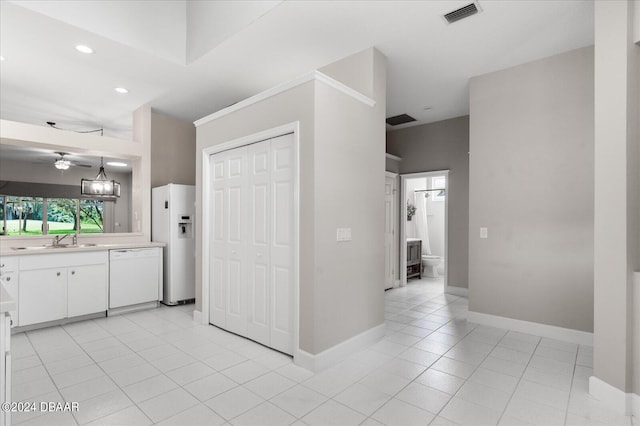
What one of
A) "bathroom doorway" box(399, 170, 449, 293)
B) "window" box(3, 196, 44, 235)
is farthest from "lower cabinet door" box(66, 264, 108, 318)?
"window" box(3, 196, 44, 235)

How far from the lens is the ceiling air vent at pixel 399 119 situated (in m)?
5.91

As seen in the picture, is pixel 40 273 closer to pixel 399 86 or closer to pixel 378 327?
pixel 378 327

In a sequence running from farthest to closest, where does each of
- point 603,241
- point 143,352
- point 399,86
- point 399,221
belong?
point 399,221
point 399,86
point 143,352
point 603,241

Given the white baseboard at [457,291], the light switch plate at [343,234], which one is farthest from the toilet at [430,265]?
the light switch plate at [343,234]

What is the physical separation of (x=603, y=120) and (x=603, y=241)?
88cm

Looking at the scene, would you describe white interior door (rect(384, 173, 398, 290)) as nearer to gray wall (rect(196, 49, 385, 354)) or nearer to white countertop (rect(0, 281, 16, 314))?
gray wall (rect(196, 49, 385, 354))

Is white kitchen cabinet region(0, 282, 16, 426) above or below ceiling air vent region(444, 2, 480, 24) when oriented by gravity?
below

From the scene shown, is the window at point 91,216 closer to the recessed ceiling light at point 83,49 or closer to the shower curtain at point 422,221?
the recessed ceiling light at point 83,49

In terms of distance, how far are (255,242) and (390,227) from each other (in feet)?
11.4

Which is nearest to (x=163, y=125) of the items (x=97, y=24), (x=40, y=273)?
(x=97, y=24)

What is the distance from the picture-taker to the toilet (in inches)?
294

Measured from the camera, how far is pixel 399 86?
15.3 feet

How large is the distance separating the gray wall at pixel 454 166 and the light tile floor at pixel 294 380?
207 centimetres

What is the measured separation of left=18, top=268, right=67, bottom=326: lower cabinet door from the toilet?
663 cm
